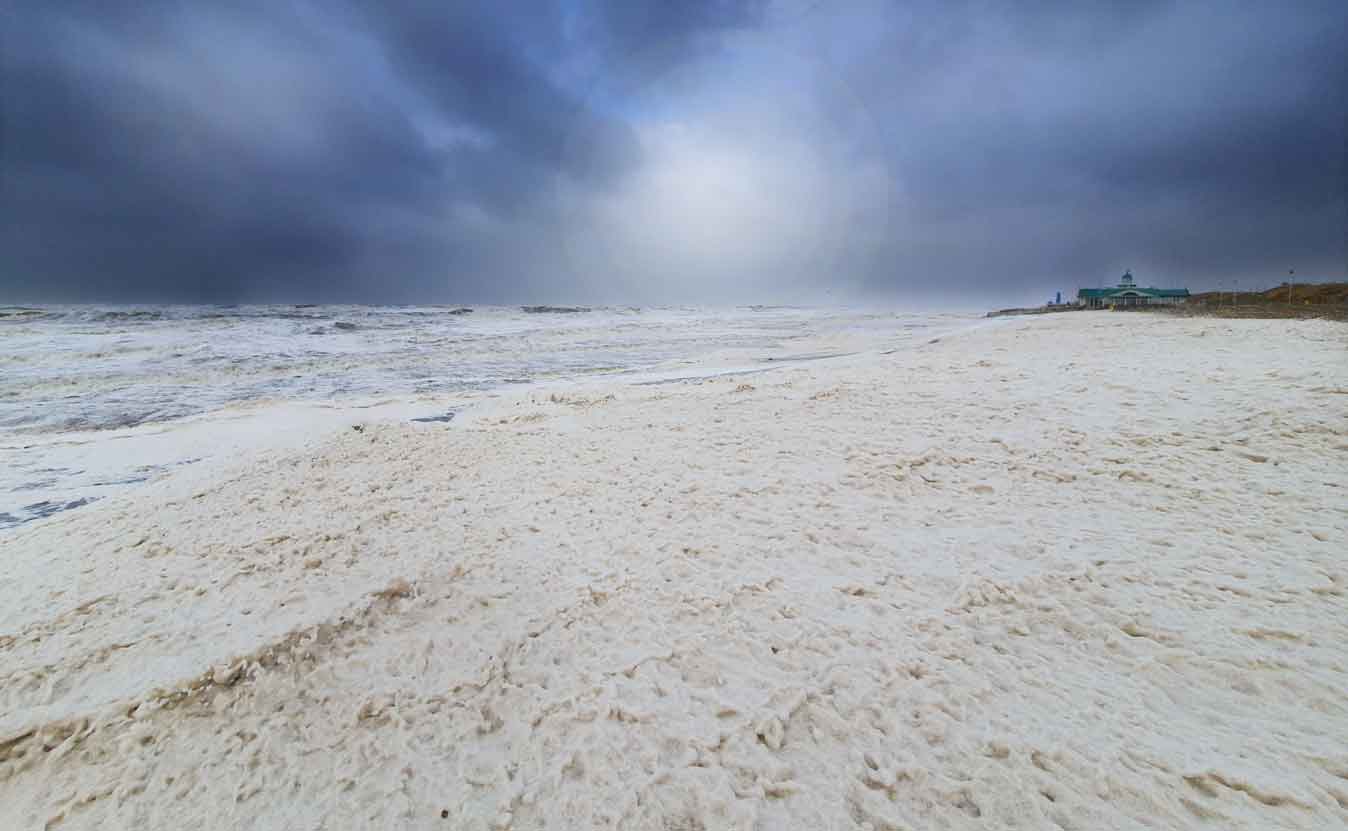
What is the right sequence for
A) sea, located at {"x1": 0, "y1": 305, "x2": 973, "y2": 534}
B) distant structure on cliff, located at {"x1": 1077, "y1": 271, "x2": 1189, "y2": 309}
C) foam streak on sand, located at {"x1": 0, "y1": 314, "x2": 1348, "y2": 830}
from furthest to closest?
distant structure on cliff, located at {"x1": 1077, "y1": 271, "x2": 1189, "y2": 309}, sea, located at {"x1": 0, "y1": 305, "x2": 973, "y2": 534}, foam streak on sand, located at {"x1": 0, "y1": 314, "x2": 1348, "y2": 830}

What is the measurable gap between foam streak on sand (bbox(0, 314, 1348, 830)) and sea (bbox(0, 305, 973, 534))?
2.13m

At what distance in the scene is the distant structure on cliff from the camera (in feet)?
170

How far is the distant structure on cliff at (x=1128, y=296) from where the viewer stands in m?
51.8

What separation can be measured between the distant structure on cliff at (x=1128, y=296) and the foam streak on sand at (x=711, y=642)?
59.5 meters

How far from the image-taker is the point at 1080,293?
6144 cm

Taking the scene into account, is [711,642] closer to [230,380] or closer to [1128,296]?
[230,380]

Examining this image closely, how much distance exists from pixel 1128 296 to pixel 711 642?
2730 inches

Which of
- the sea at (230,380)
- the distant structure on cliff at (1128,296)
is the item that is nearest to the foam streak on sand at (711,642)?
the sea at (230,380)

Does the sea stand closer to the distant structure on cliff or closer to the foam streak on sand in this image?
the foam streak on sand

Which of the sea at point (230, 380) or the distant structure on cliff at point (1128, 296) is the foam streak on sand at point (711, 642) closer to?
the sea at point (230, 380)

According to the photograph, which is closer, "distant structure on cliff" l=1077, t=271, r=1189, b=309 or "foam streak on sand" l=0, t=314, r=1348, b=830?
"foam streak on sand" l=0, t=314, r=1348, b=830

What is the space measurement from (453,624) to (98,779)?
58.3 inches

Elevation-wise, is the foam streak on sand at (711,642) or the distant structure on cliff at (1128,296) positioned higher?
the distant structure on cliff at (1128,296)

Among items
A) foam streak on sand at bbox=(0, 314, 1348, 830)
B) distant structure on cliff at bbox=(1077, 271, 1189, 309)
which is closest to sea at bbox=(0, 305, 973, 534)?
foam streak on sand at bbox=(0, 314, 1348, 830)
